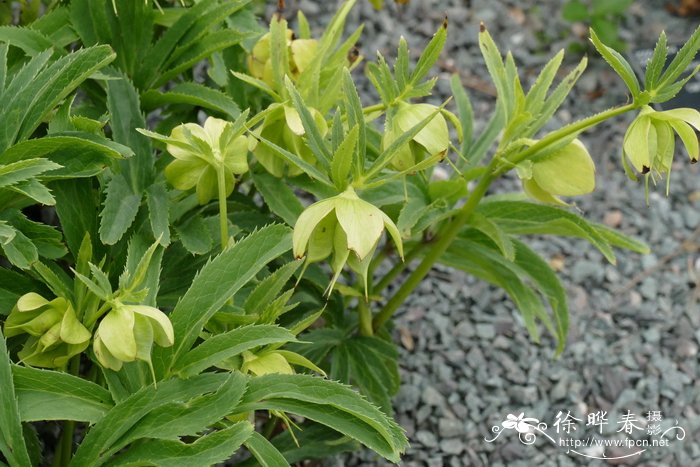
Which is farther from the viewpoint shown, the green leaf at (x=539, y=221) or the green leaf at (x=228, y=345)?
the green leaf at (x=539, y=221)

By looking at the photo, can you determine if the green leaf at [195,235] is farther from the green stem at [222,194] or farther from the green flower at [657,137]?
the green flower at [657,137]

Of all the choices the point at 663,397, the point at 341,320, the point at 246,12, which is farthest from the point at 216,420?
the point at 663,397

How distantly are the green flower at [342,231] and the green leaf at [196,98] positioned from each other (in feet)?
1.14

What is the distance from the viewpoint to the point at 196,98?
124cm

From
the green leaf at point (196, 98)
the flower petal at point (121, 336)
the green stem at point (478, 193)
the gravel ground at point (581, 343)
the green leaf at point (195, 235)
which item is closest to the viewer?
the flower petal at point (121, 336)

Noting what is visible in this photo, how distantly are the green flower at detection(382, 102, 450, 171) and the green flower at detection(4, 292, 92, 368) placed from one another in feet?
1.27

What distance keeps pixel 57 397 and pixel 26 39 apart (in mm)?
497

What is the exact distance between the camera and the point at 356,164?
97 cm

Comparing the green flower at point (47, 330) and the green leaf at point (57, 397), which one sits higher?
the green flower at point (47, 330)

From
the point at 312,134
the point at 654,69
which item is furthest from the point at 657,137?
the point at 312,134

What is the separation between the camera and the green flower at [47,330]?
3.19 ft

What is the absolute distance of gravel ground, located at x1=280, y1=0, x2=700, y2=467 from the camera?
1.54 meters

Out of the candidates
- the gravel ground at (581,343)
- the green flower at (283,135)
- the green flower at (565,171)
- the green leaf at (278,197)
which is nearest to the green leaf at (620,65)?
the green flower at (565,171)

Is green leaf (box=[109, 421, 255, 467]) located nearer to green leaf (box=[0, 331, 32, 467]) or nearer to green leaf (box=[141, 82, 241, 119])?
green leaf (box=[0, 331, 32, 467])
